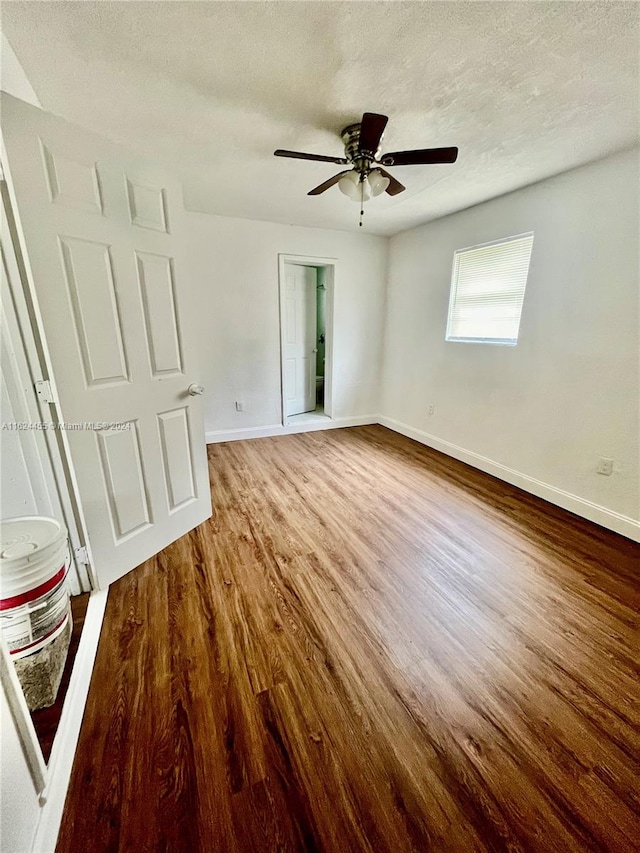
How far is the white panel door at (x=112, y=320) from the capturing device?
4.32ft

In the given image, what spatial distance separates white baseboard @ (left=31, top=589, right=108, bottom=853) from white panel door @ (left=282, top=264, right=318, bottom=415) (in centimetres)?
323

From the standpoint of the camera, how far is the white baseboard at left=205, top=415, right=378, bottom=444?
401cm

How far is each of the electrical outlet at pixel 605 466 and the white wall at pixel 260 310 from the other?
2817mm

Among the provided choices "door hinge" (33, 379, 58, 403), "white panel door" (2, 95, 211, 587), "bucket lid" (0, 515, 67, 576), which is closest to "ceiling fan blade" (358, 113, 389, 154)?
"white panel door" (2, 95, 211, 587)

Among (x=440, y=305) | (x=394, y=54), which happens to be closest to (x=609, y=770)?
(x=394, y=54)

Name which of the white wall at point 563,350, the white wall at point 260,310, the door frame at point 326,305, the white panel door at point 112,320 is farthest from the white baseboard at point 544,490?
the white panel door at point 112,320

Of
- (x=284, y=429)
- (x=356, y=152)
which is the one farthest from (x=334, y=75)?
(x=284, y=429)

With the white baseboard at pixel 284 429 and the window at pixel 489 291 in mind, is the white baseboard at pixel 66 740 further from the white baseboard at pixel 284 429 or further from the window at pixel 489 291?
the window at pixel 489 291

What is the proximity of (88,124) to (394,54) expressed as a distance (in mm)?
1690

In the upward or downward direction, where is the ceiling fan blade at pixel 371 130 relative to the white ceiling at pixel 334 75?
downward


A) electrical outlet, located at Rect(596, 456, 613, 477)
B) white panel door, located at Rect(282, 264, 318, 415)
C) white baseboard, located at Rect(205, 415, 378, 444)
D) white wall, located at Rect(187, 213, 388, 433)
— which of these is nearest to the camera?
electrical outlet, located at Rect(596, 456, 613, 477)

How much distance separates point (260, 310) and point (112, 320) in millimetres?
2412

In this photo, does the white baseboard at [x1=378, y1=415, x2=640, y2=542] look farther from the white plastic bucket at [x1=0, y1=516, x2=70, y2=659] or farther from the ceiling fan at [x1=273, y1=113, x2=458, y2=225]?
the white plastic bucket at [x1=0, y1=516, x2=70, y2=659]

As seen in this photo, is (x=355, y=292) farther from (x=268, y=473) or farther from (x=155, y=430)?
(x=155, y=430)
